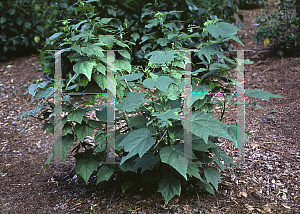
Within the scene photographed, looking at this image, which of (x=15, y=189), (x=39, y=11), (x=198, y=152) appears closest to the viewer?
(x=198, y=152)

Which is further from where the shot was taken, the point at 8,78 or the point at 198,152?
the point at 8,78

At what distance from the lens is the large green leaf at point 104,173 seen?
7.50ft

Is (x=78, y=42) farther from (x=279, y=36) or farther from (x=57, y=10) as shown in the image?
(x=279, y=36)

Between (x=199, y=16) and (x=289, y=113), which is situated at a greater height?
(x=199, y=16)

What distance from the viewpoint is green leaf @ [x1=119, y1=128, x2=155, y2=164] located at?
1.80 m

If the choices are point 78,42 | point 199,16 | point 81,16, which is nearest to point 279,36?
point 199,16

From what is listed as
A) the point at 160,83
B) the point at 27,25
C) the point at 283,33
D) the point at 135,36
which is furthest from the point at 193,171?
the point at 27,25

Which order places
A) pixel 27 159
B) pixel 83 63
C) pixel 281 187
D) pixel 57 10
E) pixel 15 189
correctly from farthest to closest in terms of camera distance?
pixel 57 10 → pixel 27 159 → pixel 15 189 → pixel 281 187 → pixel 83 63

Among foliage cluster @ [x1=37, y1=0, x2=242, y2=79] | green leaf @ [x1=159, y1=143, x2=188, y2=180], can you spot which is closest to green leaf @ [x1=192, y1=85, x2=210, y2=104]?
green leaf @ [x1=159, y1=143, x2=188, y2=180]

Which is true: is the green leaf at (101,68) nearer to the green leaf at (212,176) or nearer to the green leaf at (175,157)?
the green leaf at (175,157)

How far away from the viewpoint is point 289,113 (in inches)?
144

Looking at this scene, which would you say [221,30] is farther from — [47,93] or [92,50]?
[47,93]

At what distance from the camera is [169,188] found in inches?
84.0

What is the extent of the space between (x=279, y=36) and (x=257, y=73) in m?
0.93
